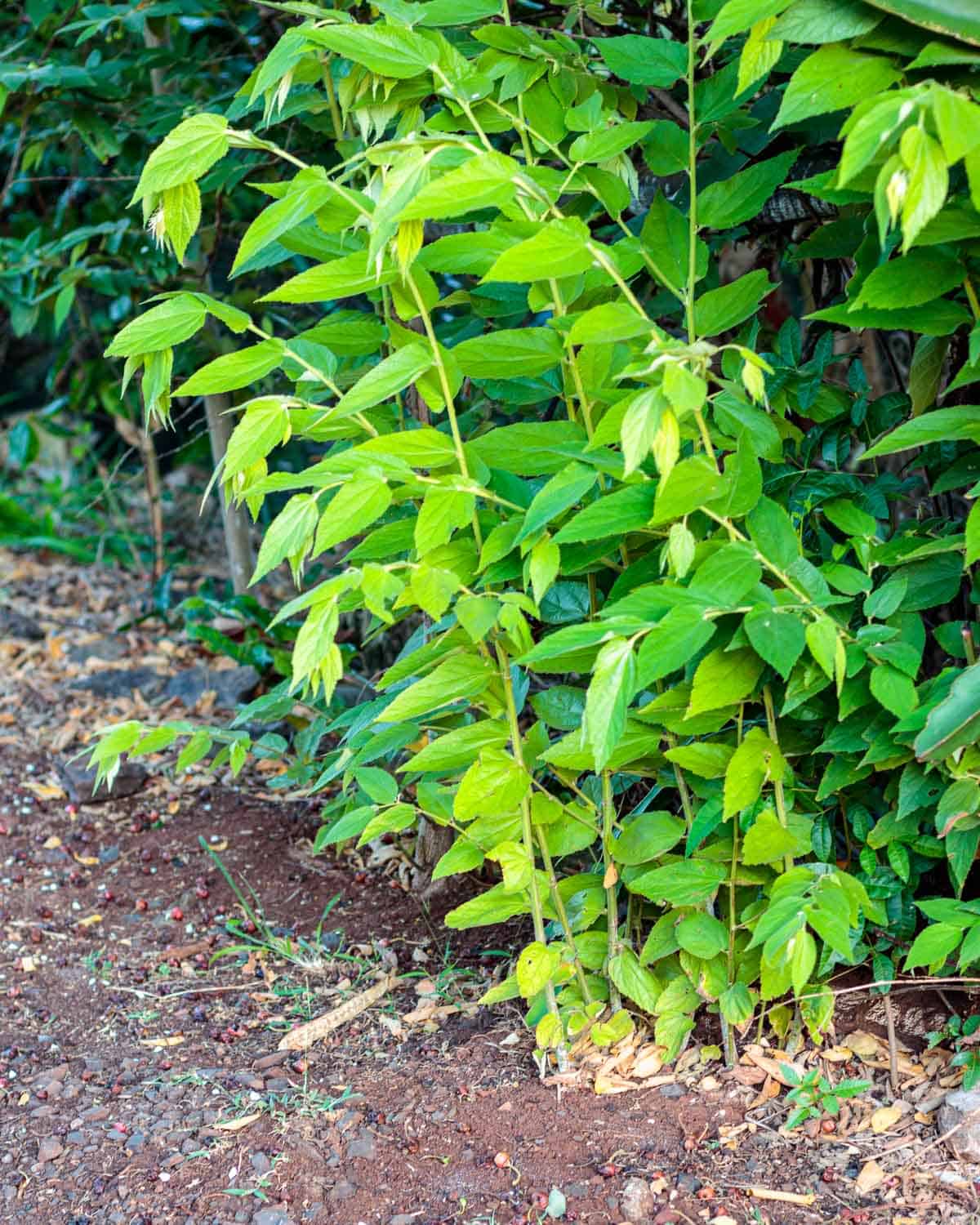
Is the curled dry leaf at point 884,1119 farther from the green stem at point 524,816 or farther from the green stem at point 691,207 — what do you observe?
the green stem at point 691,207

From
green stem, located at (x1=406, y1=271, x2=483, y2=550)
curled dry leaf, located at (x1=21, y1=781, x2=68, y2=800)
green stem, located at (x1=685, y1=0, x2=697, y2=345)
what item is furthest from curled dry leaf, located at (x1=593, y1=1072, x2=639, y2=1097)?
curled dry leaf, located at (x1=21, y1=781, x2=68, y2=800)

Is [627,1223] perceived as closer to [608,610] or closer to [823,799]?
[823,799]

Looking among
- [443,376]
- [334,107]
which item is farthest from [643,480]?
[334,107]

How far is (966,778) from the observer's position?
132cm

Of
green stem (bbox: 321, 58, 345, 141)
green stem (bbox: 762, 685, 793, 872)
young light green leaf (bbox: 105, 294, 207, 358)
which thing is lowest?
green stem (bbox: 762, 685, 793, 872)

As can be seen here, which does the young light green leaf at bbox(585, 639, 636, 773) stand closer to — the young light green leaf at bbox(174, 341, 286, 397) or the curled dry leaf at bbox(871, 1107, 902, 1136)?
the young light green leaf at bbox(174, 341, 286, 397)

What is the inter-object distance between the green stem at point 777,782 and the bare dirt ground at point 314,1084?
341 millimetres

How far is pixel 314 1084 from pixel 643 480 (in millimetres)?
947

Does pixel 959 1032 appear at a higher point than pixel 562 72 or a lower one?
lower

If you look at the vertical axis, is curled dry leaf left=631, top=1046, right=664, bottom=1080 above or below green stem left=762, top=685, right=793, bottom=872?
below

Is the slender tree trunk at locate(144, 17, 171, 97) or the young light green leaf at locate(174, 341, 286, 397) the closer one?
the young light green leaf at locate(174, 341, 286, 397)

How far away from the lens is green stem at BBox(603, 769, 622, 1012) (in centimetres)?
152

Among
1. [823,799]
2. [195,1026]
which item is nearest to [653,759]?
[823,799]

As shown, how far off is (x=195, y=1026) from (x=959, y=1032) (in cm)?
108
